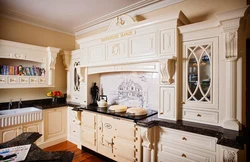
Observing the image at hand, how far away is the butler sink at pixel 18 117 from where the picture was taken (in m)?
2.57

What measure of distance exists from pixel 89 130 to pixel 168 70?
196 cm

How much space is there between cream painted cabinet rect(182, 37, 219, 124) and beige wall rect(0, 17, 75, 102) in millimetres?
3246

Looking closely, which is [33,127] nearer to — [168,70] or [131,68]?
[131,68]

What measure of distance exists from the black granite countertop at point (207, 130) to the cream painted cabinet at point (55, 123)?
7.39 feet

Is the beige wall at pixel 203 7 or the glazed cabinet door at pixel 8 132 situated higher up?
the beige wall at pixel 203 7

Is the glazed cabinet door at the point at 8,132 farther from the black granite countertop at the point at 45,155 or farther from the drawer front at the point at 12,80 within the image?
the black granite countertop at the point at 45,155

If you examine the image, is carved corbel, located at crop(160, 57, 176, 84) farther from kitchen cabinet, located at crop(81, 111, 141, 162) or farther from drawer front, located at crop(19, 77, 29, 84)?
drawer front, located at crop(19, 77, 29, 84)

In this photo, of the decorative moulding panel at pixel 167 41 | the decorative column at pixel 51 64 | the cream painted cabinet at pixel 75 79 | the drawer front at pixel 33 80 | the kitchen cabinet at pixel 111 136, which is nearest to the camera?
the decorative moulding panel at pixel 167 41

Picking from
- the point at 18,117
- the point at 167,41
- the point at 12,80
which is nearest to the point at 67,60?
the point at 12,80

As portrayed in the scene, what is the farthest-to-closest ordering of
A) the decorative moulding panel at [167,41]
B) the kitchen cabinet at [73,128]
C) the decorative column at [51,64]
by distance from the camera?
1. the decorative column at [51,64]
2. the kitchen cabinet at [73,128]
3. the decorative moulding panel at [167,41]

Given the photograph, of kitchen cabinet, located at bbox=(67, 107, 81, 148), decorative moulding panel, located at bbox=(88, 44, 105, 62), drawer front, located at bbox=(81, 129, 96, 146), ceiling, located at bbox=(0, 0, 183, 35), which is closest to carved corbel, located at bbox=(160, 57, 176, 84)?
ceiling, located at bbox=(0, 0, 183, 35)

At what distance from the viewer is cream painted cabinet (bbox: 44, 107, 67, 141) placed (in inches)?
126

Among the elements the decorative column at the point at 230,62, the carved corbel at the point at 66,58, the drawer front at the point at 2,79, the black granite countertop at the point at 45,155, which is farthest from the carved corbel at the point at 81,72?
the decorative column at the point at 230,62

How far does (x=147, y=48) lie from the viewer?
2287 mm
